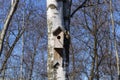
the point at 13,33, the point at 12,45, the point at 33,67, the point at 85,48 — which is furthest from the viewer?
the point at 33,67

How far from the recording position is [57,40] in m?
4.67

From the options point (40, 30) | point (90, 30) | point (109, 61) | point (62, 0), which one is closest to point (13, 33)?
point (40, 30)

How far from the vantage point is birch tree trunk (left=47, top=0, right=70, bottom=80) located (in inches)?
183

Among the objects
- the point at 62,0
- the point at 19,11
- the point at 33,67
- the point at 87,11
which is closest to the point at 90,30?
the point at 87,11

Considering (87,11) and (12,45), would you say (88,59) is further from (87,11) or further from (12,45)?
(12,45)

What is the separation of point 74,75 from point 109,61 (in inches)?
113

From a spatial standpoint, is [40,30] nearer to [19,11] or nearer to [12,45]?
[19,11]

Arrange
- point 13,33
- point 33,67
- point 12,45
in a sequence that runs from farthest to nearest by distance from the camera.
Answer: point 33,67, point 13,33, point 12,45

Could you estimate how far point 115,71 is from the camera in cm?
2628

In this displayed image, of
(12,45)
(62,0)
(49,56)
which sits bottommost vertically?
(49,56)

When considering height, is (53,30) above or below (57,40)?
above

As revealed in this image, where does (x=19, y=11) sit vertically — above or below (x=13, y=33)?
above

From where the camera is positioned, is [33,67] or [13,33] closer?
[13,33]

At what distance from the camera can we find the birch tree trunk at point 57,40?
4656 millimetres
